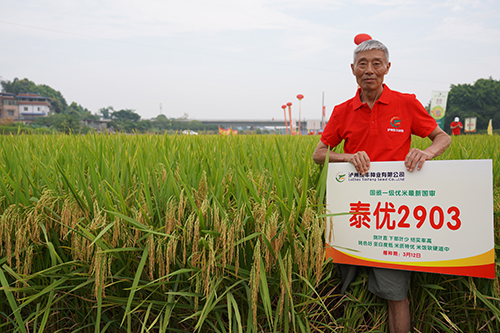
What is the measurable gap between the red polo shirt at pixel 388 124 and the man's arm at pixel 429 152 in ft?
0.17

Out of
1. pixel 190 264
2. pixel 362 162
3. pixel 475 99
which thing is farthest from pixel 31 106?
pixel 475 99

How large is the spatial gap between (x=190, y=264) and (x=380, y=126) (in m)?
1.22

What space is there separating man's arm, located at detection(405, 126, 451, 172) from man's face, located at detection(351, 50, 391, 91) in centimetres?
42

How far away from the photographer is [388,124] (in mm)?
1639

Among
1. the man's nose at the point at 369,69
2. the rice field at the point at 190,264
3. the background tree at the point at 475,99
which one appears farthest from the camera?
the background tree at the point at 475,99

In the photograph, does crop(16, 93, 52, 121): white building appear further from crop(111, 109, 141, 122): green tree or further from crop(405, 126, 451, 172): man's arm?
crop(405, 126, 451, 172): man's arm

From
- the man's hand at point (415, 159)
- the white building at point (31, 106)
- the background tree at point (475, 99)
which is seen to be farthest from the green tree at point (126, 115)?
the man's hand at point (415, 159)

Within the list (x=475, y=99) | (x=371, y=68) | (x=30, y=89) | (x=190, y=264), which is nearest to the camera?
(x=190, y=264)

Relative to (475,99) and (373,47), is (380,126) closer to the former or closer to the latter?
(373,47)

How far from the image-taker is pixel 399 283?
4.67ft

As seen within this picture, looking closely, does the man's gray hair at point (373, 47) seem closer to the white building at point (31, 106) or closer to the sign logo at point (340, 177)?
the sign logo at point (340, 177)

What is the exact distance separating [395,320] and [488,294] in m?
0.49

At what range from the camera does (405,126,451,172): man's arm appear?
1.33m

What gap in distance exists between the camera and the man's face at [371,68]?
61.9 inches
